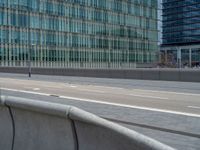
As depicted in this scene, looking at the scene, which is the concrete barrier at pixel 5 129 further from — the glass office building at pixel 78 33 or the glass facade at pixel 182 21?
the glass facade at pixel 182 21

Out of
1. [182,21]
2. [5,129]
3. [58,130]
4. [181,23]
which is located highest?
[182,21]

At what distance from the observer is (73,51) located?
99062mm

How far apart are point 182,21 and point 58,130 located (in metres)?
162

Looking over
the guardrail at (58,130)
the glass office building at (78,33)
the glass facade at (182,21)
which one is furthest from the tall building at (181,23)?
the guardrail at (58,130)

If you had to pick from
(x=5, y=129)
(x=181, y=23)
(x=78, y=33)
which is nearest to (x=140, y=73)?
(x=5, y=129)

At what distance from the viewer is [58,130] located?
189 inches

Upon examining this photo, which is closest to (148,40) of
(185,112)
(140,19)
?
(140,19)

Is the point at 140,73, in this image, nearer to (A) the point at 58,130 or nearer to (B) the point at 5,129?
(B) the point at 5,129

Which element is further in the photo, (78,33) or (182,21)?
(182,21)

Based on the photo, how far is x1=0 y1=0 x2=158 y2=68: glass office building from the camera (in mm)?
87688

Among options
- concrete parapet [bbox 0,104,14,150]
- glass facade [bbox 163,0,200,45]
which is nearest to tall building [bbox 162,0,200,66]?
glass facade [bbox 163,0,200,45]

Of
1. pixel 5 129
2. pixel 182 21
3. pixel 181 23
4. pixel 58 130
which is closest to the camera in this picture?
pixel 58 130

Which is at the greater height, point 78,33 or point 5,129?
point 78,33

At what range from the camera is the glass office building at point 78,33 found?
8769cm
